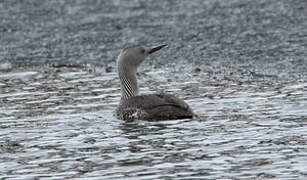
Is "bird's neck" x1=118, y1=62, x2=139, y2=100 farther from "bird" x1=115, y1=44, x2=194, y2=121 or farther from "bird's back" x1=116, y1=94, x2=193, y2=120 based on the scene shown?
"bird's back" x1=116, y1=94, x2=193, y2=120

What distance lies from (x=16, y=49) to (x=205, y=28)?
426 cm

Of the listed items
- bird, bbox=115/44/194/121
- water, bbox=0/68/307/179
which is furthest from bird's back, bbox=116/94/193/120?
water, bbox=0/68/307/179

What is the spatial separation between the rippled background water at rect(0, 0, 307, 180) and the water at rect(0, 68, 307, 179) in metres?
0.02

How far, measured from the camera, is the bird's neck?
41.1 feet

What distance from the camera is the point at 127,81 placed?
498 inches

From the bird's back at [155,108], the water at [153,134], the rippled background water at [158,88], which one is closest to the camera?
the water at [153,134]

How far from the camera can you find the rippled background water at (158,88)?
8594 mm

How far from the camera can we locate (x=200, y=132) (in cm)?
1005

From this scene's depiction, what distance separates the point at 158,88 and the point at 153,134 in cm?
369

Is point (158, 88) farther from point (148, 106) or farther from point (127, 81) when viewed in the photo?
point (148, 106)

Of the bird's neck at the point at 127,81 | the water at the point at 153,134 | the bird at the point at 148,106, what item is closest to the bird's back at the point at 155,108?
the bird at the point at 148,106

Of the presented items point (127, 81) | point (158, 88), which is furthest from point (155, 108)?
point (158, 88)

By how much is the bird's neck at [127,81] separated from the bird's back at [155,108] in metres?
0.87

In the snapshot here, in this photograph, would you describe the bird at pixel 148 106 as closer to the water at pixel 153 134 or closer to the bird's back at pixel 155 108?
the bird's back at pixel 155 108
